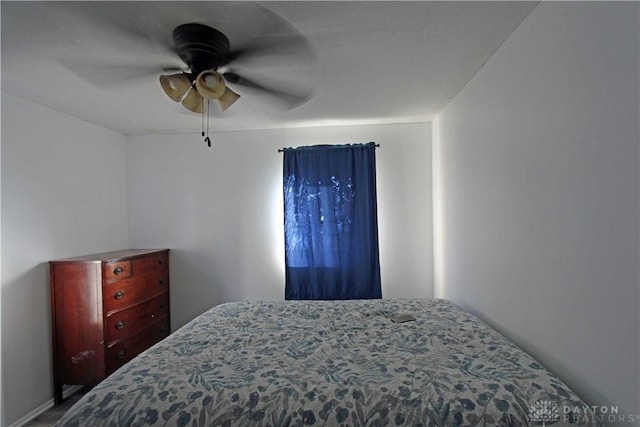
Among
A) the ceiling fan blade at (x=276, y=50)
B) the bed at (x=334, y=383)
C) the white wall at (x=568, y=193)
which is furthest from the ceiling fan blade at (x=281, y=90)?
the bed at (x=334, y=383)

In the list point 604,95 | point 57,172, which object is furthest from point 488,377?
point 57,172

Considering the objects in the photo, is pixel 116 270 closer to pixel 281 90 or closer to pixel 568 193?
pixel 281 90

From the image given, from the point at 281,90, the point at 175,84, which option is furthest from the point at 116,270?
the point at 281,90

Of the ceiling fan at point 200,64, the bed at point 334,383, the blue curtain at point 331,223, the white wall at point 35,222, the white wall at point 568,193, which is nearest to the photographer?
the white wall at point 568,193

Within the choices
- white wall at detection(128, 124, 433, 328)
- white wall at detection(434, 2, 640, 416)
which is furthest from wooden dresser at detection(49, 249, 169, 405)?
white wall at detection(434, 2, 640, 416)

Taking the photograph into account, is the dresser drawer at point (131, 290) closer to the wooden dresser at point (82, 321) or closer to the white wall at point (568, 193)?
the wooden dresser at point (82, 321)

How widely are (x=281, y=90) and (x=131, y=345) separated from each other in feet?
8.15

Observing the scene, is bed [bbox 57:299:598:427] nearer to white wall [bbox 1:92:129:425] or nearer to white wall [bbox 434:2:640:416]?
white wall [bbox 434:2:640:416]

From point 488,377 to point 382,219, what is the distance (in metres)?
2.01

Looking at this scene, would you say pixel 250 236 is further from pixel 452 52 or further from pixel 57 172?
pixel 452 52

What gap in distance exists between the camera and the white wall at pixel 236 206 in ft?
10.3

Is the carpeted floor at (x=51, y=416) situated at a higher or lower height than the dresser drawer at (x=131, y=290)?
lower

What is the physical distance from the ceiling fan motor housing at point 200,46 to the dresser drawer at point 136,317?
2.06 m

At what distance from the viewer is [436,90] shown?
2.28 m
